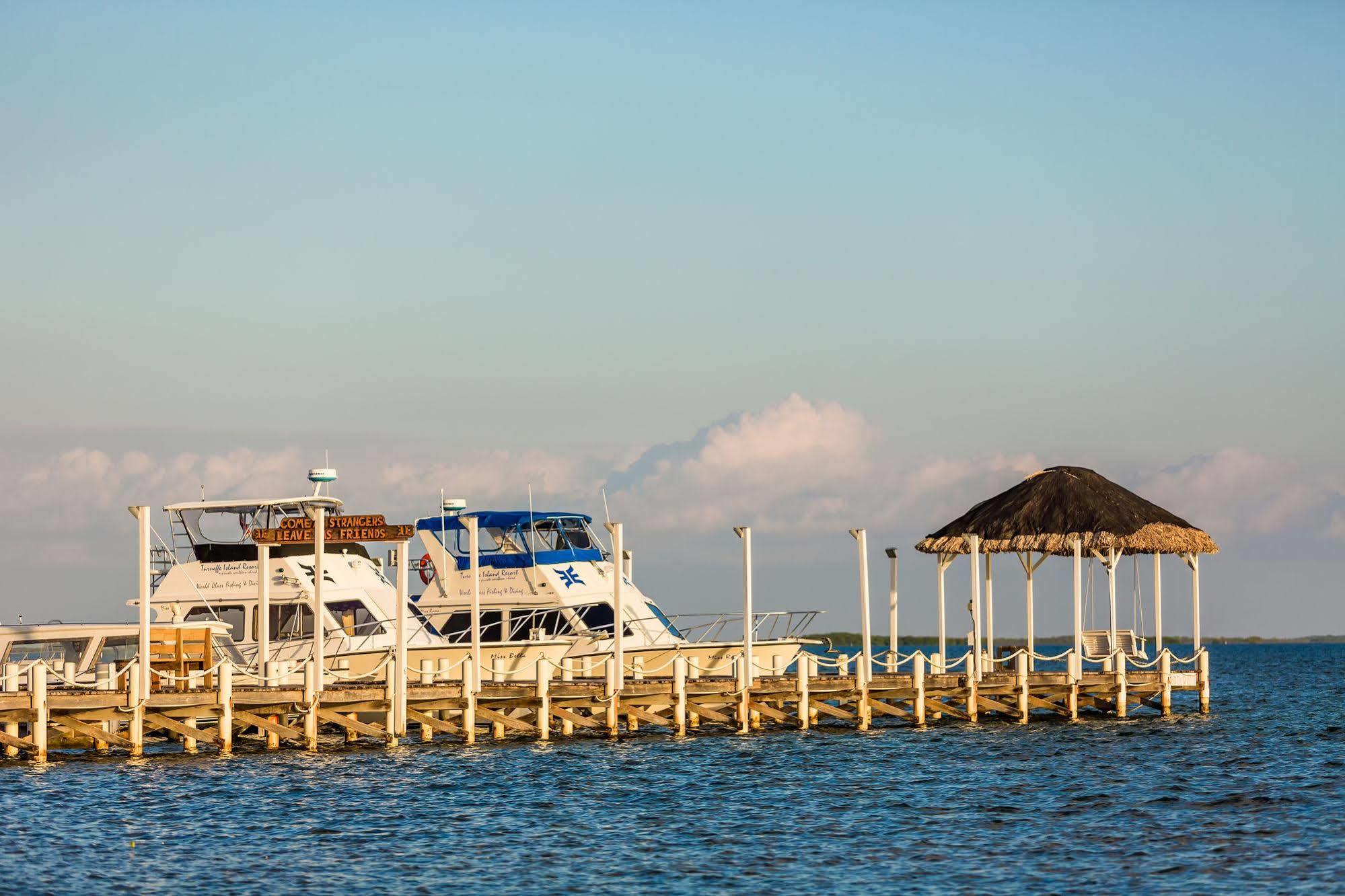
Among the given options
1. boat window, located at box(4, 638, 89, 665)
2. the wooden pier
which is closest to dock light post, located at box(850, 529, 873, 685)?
the wooden pier

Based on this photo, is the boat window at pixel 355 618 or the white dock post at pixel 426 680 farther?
the boat window at pixel 355 618

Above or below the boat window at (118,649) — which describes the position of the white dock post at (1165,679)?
below

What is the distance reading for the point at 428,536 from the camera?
3938cm

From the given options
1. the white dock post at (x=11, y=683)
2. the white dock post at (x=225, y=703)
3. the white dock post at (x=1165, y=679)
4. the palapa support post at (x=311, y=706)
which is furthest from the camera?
the white dock post at (x=1165, y=679)

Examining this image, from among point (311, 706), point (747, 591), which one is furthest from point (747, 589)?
point (311, 706)

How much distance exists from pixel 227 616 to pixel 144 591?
28.4 feet

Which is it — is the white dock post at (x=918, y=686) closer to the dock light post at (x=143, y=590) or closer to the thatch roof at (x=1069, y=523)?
the thatch roof at (x=1069, y=523)

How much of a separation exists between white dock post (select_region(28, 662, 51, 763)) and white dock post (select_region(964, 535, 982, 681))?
18247 mm

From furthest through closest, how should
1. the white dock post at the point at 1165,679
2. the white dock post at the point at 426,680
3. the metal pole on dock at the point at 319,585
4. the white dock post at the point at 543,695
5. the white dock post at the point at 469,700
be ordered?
the white dock post at the point at 1165,679
the white dock post at the point at 543,695
the white dock post at the point at 469,700
the metal pole on dock at the point at 319,585
the white dock post at the point at 426,680

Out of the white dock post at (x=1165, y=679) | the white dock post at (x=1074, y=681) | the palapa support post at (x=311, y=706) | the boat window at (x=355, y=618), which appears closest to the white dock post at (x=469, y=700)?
the palapa support post at (x=311, y=706)

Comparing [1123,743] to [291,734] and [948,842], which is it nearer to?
[948,842]

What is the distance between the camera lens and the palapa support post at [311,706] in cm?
2845

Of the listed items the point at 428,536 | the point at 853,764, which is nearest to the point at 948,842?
the point at 853,764

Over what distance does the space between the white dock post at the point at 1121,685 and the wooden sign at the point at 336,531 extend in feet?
50.3
